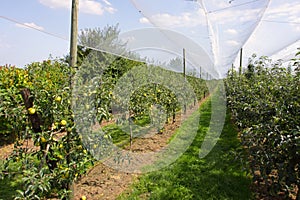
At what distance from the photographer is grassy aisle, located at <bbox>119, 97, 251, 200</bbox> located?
2.74m

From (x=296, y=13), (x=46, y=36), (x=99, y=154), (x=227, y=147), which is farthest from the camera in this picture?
(x=296, y=13)

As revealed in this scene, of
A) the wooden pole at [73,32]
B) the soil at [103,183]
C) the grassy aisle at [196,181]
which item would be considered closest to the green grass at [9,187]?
the soil at [103,183]

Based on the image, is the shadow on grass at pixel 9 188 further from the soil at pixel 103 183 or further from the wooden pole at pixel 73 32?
the wooden pole at pixel 73 32

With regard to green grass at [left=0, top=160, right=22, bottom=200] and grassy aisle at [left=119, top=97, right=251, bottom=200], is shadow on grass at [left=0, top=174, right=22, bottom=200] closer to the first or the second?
green grass at [left=0, top=160, right=22, bottom=200]

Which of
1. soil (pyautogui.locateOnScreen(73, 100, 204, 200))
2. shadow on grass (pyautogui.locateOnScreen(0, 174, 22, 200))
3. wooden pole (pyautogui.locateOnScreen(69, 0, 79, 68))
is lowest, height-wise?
shadow on grass (pyautogui.locateOnScreen(0, 174, 22, 200))

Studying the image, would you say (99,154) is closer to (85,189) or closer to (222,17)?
(85,189)

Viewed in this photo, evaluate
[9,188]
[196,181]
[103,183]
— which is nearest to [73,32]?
[103,183]

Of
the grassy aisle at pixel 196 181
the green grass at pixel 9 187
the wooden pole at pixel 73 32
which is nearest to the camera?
the wooden pole at pixel 73 32

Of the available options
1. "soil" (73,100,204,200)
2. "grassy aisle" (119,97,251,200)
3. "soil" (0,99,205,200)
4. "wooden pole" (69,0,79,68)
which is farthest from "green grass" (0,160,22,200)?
"wooden pole" (69,0,79,68)

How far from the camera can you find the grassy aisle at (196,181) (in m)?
2.74

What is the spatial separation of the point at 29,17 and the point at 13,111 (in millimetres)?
1803

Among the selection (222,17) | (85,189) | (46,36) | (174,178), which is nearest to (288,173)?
(174,178)

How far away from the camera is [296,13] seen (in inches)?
191

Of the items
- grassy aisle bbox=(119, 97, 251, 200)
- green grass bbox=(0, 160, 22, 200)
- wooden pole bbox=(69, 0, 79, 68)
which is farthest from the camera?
grassy aisle bbox=(119, 97, 251, 200)
